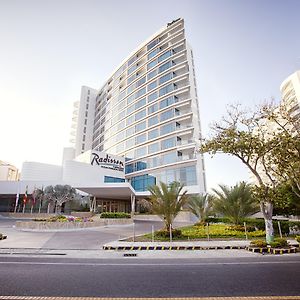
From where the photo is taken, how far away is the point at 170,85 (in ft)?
160

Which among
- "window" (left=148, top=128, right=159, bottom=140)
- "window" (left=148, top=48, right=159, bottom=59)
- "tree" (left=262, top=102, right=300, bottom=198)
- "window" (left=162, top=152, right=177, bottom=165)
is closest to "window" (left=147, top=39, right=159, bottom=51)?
"window" (left=148, top=48, right=159, bottom=59)

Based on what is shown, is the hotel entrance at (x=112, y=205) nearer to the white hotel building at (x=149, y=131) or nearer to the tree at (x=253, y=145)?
the white hotel building at (x=149, y=131)

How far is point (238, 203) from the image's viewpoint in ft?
63.8

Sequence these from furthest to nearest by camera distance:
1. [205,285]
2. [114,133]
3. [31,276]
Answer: [114,133]
[31,276]
[205,285]

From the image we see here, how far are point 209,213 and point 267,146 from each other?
1342cm

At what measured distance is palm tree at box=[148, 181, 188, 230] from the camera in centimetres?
1584

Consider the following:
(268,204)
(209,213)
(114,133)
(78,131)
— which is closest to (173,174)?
(209,213)

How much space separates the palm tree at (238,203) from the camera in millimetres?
19484

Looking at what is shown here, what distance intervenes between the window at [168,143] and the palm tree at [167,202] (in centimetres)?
2832

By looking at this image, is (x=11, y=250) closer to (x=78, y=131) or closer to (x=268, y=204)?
(x=268, y=204)

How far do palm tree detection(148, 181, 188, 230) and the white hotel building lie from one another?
55.2ft

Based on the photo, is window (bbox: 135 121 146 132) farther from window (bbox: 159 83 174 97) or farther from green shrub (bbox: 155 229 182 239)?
green shrub (bbox: 155 229 182 239)

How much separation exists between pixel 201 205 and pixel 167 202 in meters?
9.94

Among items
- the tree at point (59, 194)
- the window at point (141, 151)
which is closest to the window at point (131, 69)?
the window at point (141, 151)
